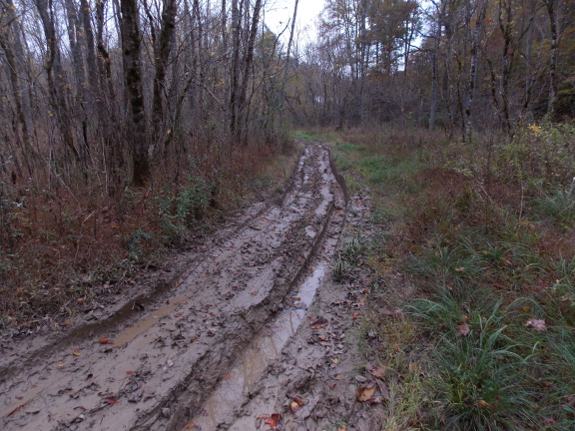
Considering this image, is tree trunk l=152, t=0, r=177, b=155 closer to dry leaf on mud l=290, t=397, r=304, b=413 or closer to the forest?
the forest

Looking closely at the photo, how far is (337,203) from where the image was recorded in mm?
8758

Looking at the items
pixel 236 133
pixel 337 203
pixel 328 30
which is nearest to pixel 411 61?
pixel 328 30

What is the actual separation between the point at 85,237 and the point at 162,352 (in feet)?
7.39

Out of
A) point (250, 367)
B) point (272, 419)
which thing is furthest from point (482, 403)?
point (250, 367)

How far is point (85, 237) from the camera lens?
14.9 feet

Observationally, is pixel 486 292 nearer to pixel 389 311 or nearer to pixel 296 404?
pixel 389 311

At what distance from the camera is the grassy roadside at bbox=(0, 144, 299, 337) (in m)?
3.69

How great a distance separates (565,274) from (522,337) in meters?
0.96

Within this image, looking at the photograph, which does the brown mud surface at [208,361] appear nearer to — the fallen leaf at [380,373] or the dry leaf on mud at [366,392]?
the dry leaf on mud at [366,392]

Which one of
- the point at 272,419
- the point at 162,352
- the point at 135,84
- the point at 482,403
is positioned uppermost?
the point at 135,84

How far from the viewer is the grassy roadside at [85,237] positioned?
369 centimetres

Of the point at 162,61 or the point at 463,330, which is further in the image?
the point at 162,61

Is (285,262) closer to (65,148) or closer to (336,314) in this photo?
(336,314)

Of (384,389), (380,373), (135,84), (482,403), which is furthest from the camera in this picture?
(135,84)
